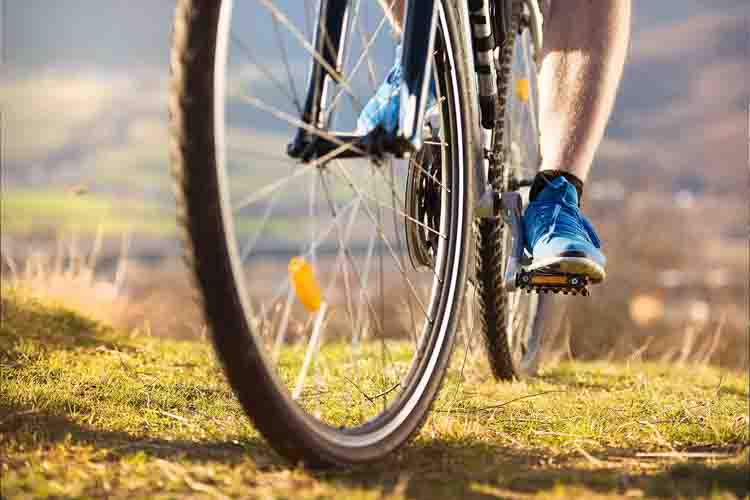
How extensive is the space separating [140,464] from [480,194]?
88cm

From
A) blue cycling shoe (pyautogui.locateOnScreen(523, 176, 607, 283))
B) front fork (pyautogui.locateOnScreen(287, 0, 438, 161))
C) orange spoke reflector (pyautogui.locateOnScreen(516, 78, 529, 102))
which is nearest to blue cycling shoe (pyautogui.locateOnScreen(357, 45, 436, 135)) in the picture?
front fork (pyautogui.locateOnScreen(287, 0, 438, 161))

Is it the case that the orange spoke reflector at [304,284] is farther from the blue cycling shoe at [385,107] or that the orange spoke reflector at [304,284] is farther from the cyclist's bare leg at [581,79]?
the cyclist's bare leg at [581,79]

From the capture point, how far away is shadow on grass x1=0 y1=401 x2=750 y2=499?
4.06 feet

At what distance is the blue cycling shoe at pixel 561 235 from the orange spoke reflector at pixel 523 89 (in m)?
0.77

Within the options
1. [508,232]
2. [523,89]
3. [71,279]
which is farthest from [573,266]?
[71,279]

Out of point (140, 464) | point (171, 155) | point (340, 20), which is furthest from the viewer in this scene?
point (340, 20)

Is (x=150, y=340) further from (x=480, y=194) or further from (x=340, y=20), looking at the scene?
(x=340, y=20)

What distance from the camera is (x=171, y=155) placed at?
113 cm

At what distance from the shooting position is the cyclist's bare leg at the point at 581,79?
1.88 m

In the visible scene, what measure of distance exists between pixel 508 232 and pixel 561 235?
0.66 m

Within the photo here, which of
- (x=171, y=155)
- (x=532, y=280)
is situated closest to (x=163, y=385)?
(x=532, y=280)

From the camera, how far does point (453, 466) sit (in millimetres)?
1394

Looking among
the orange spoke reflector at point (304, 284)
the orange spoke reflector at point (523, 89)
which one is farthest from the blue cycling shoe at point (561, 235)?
the orange spoke reflector at point (523, 89)

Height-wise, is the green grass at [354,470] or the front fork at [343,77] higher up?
the front fork at [343,77]
